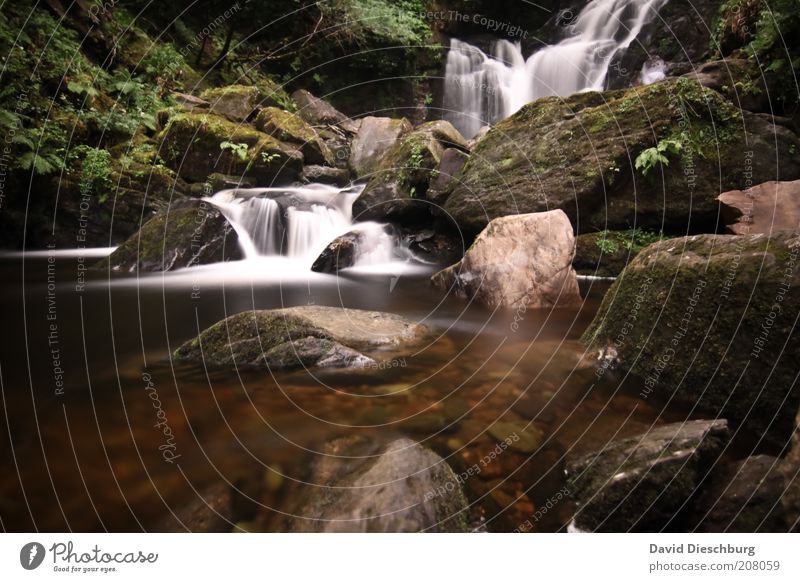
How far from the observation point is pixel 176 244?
693 centimetres

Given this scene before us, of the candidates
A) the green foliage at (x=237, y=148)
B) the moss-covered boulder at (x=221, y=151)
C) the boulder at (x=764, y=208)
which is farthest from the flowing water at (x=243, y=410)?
the green foliage at (x=237, y=148)

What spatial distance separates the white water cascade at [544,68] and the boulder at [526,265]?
10248 millimetres

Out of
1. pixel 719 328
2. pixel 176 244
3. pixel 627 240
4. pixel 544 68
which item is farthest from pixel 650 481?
pixel 544 68

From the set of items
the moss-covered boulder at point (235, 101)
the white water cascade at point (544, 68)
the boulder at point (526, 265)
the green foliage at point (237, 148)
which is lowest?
the boulder at point (526, 265)

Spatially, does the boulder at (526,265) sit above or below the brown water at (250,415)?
above

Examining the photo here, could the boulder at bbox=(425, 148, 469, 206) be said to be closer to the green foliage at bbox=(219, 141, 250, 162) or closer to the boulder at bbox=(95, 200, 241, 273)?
the boulder at bbox=(95, 200, 241, 273)

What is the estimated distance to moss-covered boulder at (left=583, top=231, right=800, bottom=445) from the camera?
2.21 metres

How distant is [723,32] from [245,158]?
455 inches

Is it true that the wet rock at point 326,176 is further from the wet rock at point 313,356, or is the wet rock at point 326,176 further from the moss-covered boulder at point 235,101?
the wet rock at point 313,356

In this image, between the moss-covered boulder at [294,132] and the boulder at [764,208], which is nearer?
Answer: the boulder at [764,208]

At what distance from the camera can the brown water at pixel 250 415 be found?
5.95ft

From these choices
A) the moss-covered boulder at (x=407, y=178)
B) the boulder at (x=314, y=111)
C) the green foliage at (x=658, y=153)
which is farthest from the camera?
the boulder at (x=314, y=111)
